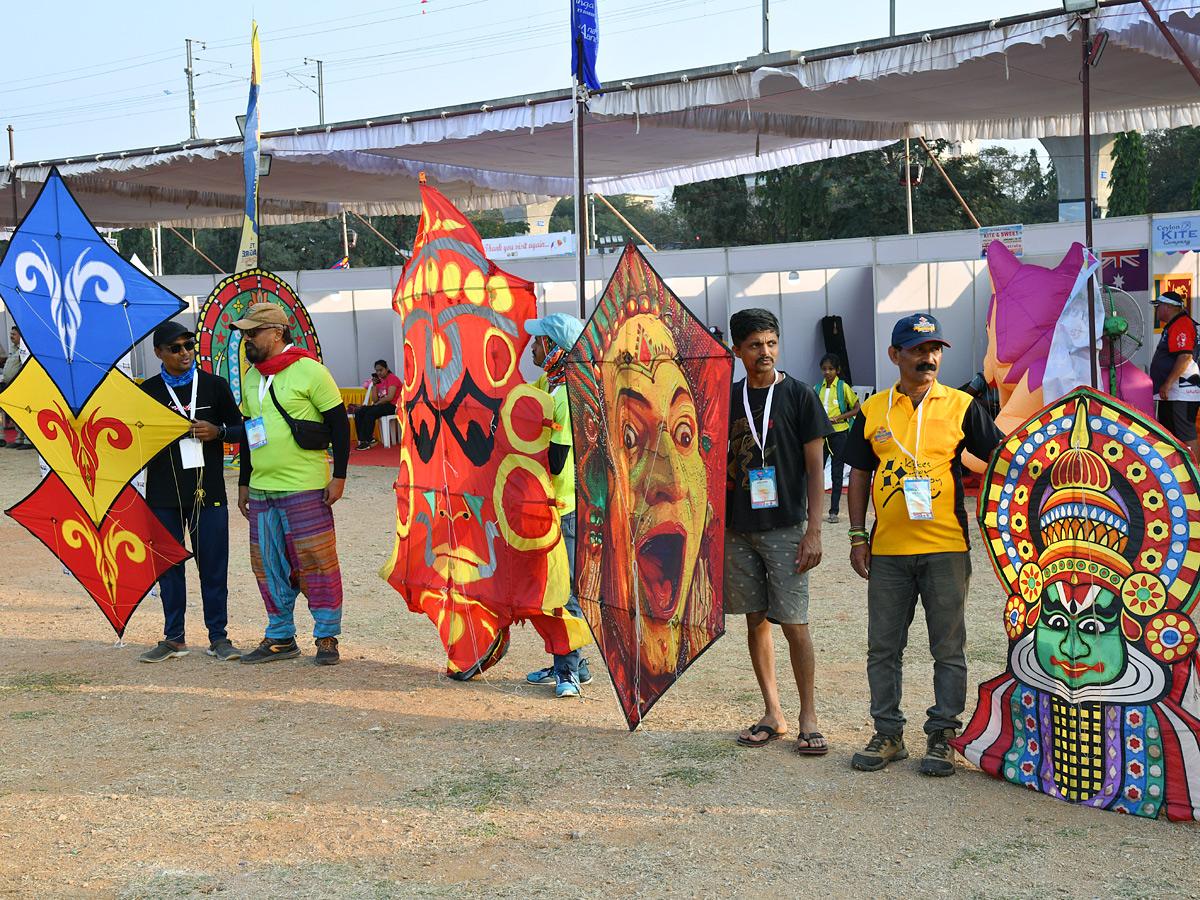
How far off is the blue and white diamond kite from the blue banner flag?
284 cm

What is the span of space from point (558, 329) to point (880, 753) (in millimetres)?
2090

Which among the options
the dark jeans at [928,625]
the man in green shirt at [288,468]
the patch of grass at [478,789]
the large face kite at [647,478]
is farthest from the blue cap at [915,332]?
the man in green shirt at [288,468]

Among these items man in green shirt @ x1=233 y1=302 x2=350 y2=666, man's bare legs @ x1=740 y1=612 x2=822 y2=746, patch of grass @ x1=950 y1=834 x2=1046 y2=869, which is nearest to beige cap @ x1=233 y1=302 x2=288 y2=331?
man in green shirt @ x1=233 y1=302 x2=350 y2=666

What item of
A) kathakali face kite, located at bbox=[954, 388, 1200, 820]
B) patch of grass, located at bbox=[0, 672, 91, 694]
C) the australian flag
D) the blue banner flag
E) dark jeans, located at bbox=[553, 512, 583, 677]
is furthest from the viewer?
the australian flag

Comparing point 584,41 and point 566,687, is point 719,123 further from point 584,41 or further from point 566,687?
point 566,687

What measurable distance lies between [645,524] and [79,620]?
414 cm

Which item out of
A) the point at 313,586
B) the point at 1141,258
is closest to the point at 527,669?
the point at 313,586

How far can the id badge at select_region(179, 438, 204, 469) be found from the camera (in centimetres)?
546

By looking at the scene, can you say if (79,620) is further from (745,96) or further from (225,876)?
(745,96)

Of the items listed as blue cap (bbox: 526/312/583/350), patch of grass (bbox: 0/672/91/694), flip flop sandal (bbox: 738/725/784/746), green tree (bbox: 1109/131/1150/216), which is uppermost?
green tree (bbox: 1109/131/1150/216)

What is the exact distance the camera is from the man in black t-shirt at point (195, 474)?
5.54 meters

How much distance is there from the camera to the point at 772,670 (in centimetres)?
427

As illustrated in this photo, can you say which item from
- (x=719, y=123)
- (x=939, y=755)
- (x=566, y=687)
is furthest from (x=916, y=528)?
(x=719, y=123)

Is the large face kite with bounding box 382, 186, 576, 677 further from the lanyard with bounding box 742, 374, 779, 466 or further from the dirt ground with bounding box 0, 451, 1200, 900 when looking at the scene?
the lanyard with bounding box 742, 374, 779, 466
